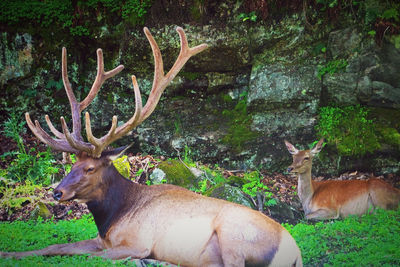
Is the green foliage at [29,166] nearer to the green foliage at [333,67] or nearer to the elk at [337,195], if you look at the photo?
the elk at [337,195]

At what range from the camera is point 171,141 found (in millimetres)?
9180

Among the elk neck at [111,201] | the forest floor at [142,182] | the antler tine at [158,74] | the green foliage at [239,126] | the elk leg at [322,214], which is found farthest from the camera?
the green foliage at [239,126]

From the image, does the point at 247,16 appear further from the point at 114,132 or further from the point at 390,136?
the point at 114,132

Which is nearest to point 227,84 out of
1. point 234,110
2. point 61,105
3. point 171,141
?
point 234,110

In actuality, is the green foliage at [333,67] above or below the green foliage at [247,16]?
below

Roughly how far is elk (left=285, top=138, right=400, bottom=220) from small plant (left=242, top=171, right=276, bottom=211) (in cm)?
65

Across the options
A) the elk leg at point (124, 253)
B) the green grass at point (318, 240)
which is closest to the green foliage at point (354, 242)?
the green grass at point (318, 240)

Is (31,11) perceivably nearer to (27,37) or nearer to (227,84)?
(27,37)

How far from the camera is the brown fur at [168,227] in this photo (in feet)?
13.8

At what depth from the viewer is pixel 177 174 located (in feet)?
25.6

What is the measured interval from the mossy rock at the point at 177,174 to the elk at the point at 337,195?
6.08 feet

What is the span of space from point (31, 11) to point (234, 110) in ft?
15.8

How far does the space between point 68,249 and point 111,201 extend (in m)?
0.68

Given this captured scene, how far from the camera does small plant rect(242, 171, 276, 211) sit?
7.26 meters
